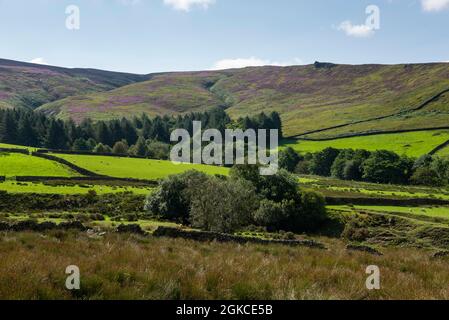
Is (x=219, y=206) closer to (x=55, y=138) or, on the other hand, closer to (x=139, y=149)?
(x=139, y=149)

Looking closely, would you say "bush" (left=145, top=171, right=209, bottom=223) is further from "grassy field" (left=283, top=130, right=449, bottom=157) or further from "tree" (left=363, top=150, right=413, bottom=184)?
"grassy field" (left=283, top=130, right=449, bottom=157)

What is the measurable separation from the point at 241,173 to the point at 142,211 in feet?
46.7

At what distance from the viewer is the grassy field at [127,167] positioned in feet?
248

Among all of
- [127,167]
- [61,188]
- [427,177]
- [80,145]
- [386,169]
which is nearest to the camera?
[61,188]

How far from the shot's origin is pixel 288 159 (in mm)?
120250

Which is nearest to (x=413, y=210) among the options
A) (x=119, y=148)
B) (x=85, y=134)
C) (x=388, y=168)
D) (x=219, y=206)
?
(x=219, y=206)

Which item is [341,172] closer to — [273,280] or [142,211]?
[142,211]

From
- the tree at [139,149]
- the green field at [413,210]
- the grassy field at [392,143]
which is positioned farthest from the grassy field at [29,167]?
the grassy field at [392,143]

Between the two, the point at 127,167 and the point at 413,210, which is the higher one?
the point at 127,167

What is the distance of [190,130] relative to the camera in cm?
16138

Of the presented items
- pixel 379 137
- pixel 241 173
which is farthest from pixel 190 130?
pixel 241 173

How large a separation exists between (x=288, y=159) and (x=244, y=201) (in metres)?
70.0

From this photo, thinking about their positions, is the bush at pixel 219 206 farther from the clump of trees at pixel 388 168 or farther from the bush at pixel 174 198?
the clump of trees at pixel 388 168

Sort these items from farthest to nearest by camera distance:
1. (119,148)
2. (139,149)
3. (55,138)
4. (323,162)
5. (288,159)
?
(55,138)
(139,149)
(288,159)
(119,148)
(323,162)
